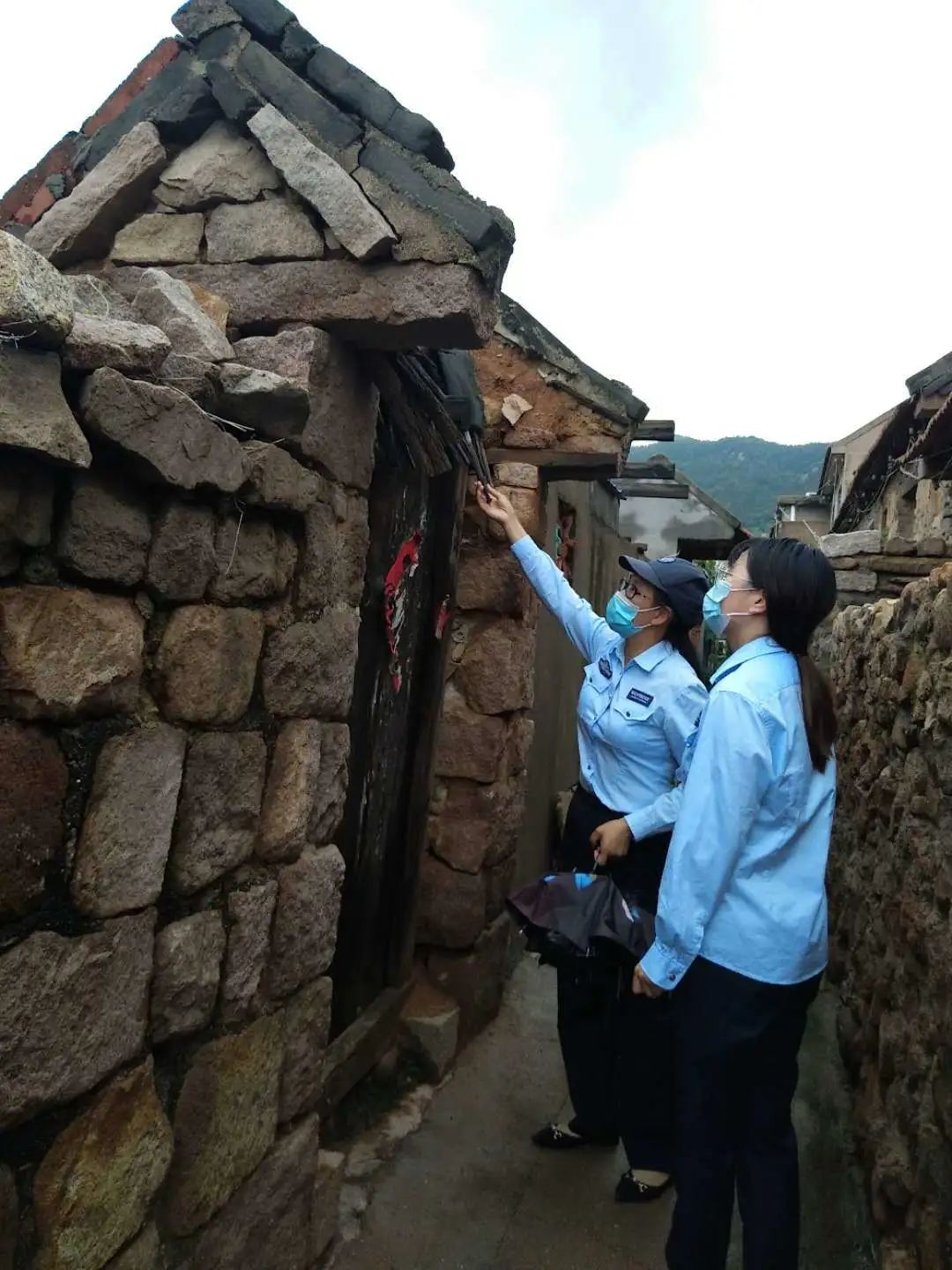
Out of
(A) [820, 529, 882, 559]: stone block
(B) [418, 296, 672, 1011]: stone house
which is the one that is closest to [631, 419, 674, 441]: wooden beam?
(A) [820, 529, 882, 559]: stone block

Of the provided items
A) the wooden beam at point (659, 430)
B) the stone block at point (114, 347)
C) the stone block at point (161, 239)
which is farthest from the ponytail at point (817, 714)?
the wooden beam at point (659, 430)

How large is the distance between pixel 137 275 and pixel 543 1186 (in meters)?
2.93

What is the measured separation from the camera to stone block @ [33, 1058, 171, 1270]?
4.81 feet

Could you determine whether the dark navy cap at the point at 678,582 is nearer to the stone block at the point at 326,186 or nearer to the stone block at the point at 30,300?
the stone block at the point at 326,186

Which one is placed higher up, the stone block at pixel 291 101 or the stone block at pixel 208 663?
the stone block at pixel 291 101

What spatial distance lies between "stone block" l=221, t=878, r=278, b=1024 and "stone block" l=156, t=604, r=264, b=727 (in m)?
0.40

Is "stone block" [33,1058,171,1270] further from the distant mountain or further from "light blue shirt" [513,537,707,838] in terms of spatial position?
the distant mountain

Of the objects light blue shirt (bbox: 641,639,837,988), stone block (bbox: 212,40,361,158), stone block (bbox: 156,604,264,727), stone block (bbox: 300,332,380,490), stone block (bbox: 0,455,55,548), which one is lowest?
light blue shirt (bbox: 641,639,837,988)

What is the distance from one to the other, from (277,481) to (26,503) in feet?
2.02

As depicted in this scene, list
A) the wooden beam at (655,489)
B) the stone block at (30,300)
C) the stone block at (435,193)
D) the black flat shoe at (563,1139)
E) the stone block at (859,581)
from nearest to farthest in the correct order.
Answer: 1. the stone block at (30,300)
2. the stone block at (435,193)
3. the black flat shoe at (563,1139)
4. the stone block at (859,581)
5. the wooden beam at (655,489)

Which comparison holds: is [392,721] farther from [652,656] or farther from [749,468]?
[749,468]

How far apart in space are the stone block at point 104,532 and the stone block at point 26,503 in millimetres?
38

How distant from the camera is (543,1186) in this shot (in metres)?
2.99

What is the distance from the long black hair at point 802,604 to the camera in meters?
2.23
